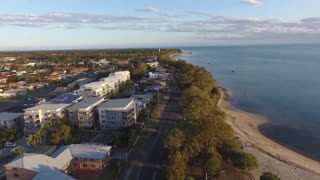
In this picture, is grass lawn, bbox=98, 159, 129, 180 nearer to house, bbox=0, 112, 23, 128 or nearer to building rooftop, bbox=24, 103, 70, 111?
building rooftop, bbox=24, 103, 70, 111

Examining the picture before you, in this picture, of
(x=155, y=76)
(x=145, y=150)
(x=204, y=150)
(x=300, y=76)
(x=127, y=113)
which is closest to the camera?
(x=204, y=150)

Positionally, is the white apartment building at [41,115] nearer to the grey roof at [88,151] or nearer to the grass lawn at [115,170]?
the grey roof at [88,151]

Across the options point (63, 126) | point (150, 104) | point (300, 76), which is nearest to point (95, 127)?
point (63, 126)

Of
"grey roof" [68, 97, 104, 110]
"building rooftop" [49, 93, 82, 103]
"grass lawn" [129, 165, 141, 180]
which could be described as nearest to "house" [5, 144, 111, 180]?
"grass lawn" [129, 165, 141, 180]

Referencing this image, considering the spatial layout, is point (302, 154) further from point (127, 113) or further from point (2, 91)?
point (2, 91)

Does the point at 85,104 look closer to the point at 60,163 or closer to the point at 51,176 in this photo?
the point at 60,163

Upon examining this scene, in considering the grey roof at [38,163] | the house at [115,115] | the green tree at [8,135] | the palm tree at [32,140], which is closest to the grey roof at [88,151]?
the grey roof at [38,163]
